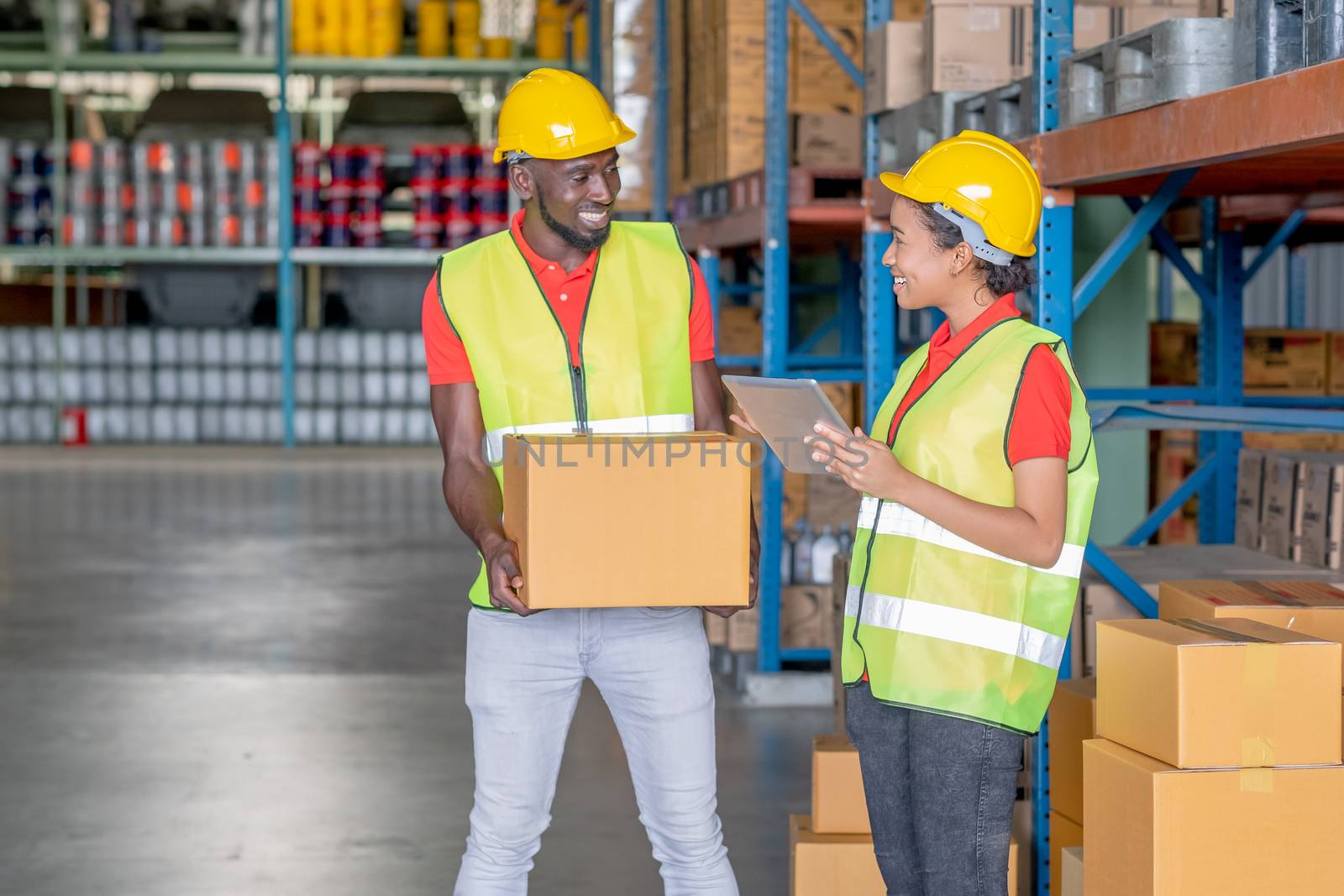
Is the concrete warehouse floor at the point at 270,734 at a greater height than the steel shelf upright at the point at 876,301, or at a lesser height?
lesser

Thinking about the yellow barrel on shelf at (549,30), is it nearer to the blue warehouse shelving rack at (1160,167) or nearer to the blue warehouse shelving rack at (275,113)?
the blue warehouse shelving rack at (275,113)

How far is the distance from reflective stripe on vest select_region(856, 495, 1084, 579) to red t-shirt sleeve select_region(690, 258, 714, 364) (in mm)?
566

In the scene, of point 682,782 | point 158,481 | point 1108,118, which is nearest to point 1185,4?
point 1108,118

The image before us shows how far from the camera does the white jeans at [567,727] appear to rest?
2871 millimetres

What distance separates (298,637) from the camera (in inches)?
297

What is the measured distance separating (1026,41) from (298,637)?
4.47 meters

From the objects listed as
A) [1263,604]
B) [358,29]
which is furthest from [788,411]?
[358,29]

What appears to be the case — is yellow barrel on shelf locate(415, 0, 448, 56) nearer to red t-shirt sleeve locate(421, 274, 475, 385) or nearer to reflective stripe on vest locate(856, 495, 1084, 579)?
red t-shirt sleeve locate(421, 274, 475, 385)

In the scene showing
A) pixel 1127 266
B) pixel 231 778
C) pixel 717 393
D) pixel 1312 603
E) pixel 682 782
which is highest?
pixel 1127 266

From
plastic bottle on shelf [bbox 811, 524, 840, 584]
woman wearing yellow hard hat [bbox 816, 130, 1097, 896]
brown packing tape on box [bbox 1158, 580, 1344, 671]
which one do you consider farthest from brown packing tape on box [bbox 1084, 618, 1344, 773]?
plastic bottle on shelf [bbox 811, 524, 840, 584]

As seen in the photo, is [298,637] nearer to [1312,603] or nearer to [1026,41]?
[1026,41]

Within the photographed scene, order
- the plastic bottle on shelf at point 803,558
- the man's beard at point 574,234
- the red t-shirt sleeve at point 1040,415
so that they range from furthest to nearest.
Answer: the plastic bottle on shelf at point 803,558 → the man's beard at point 574,234 → the red t-shirt sleeve at point 1040,415

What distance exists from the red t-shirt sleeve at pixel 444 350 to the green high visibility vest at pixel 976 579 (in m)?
0.82

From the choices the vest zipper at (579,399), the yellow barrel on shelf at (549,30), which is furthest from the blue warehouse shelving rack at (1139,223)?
the yellow barrel on shelf at (549,30)
